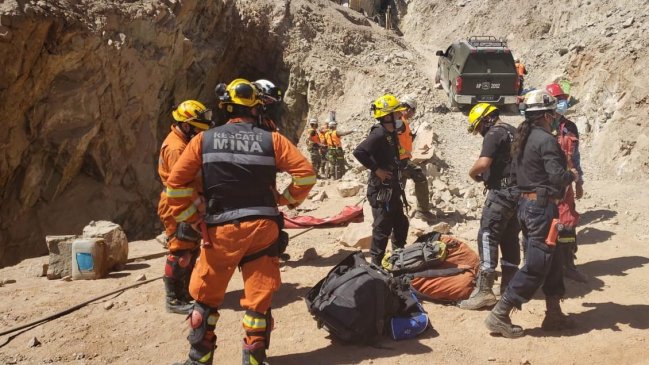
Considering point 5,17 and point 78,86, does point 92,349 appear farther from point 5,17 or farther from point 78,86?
point 78,86

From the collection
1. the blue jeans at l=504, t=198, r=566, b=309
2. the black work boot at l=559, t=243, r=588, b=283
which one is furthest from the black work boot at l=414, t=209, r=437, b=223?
the blue jeans at l=504, t=198, r=566, b=309

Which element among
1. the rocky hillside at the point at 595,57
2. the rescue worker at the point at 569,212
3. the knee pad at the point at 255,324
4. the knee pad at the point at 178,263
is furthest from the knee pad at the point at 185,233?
the rocky hillside at the point at 595,57

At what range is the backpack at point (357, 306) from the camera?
3799 millimetres

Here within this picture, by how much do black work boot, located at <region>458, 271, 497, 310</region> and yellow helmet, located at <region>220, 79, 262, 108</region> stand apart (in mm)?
2603

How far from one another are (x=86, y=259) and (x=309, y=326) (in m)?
2.95

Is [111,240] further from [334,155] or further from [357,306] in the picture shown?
[334,155]

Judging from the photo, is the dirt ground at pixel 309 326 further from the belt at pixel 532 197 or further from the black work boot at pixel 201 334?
the belt at pixel 532 197

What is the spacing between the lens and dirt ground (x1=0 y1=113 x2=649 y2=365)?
375cm

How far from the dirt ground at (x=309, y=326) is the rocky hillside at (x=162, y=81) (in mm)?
4725

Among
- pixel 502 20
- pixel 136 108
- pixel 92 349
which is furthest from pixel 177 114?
pixel 502 20

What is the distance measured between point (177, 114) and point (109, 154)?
26.9 feet

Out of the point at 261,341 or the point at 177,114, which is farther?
the point at 177,114

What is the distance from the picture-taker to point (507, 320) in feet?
13.0

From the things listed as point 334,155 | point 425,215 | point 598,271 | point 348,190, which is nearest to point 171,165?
point 425,215
